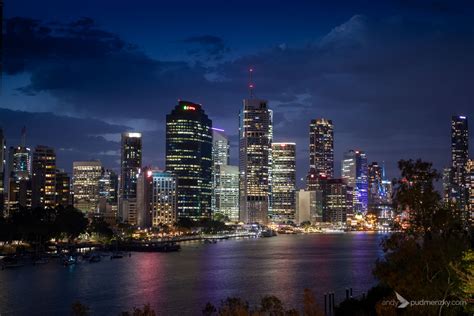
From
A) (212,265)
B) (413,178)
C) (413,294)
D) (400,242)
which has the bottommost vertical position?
(212,265)

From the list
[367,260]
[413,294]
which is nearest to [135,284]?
[367,260]

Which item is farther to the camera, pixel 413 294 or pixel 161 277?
pixel 161 277

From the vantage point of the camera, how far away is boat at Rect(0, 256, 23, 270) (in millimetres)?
102300

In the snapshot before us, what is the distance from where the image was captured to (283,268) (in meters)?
102

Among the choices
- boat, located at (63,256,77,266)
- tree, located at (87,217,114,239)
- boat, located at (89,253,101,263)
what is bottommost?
boat, located at (89,253,101,263)

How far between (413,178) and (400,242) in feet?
16.3

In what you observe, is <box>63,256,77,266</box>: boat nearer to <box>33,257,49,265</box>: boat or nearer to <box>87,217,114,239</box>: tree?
<box>33,257,49,265</box>: boat

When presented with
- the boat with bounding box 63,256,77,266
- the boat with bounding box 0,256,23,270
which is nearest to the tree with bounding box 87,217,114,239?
the boat with bounding box 0,256,23,270

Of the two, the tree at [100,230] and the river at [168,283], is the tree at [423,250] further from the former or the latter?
the tree at [100,230]

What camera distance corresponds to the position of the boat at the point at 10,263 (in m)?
102

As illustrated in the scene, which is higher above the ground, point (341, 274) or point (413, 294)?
point (413, 294)

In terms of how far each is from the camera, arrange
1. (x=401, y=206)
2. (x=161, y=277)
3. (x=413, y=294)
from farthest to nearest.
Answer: (x=161, y=277) → (x=401, y=206) → (x=413, y=294)

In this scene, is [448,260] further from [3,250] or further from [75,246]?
[75,246]

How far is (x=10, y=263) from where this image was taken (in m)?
105
